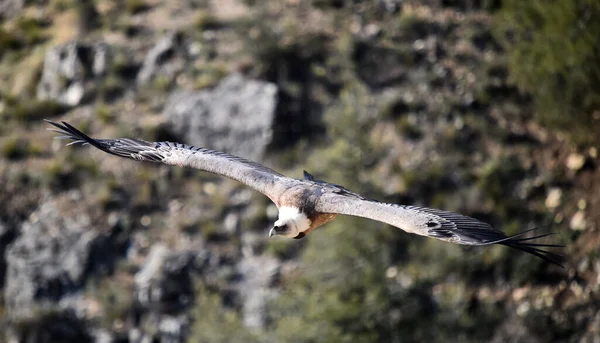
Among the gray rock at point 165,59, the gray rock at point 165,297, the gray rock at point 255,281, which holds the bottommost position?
the gray rock at point 165,297

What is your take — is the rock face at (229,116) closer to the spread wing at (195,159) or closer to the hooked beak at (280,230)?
the spread wing at (195,159)

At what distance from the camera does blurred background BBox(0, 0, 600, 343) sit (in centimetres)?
2130

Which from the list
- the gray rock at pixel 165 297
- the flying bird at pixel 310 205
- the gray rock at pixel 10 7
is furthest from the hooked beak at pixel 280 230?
the gray rock at pixel 10 7

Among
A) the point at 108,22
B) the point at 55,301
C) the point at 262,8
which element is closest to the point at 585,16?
the point at 262,8

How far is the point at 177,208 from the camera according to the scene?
26.0 metres

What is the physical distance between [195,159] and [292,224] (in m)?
1.61

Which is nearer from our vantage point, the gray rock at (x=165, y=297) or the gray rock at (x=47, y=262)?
the gray rock at (x=165, y=297)

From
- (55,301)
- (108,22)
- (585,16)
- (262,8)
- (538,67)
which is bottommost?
(55,301)

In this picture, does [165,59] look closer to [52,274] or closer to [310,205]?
[52,274]

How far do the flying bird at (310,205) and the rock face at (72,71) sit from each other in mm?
17932

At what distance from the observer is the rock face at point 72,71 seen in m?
29.9

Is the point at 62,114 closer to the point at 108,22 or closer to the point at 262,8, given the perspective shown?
the point at 108,22

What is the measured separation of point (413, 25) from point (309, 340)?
9.56 m

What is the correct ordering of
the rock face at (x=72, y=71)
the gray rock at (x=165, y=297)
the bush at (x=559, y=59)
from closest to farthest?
the bush at (x=559, y=59)
the gray rock at (x=165, y=297)
the rock face at (x=72, y=71)
